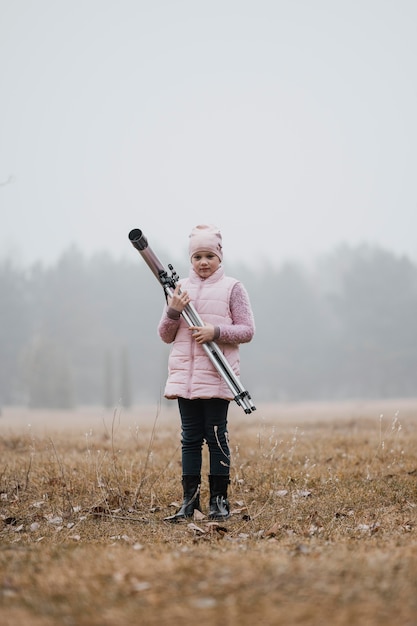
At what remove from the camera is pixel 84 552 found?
3.70m

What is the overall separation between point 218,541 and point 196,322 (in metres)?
1.89

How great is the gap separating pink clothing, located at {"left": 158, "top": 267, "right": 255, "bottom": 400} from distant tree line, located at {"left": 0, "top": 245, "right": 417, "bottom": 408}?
42.5 meters

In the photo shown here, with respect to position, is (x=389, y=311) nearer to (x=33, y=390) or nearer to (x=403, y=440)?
(x=33, y=390)

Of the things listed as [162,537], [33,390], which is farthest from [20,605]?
[33,390]

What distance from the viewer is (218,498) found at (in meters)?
5.87

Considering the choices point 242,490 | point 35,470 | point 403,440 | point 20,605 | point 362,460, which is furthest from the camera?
point 403,440

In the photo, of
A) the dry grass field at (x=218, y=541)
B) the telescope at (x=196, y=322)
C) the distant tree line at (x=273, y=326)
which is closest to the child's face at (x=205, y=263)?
the telescope at (x=196, y=322)

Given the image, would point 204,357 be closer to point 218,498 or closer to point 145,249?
point 145,249

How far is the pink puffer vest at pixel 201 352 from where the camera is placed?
5.76m

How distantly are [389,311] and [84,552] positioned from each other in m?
51.8

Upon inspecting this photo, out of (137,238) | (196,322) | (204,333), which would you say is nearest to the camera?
(204,333)

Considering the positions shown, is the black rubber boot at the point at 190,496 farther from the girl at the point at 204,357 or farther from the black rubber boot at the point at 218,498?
the black rubber boot at the point at 218,498

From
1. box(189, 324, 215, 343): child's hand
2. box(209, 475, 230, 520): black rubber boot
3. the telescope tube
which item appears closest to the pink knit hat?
the telescope tube

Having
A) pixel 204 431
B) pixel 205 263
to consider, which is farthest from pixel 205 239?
pixel 204 431
